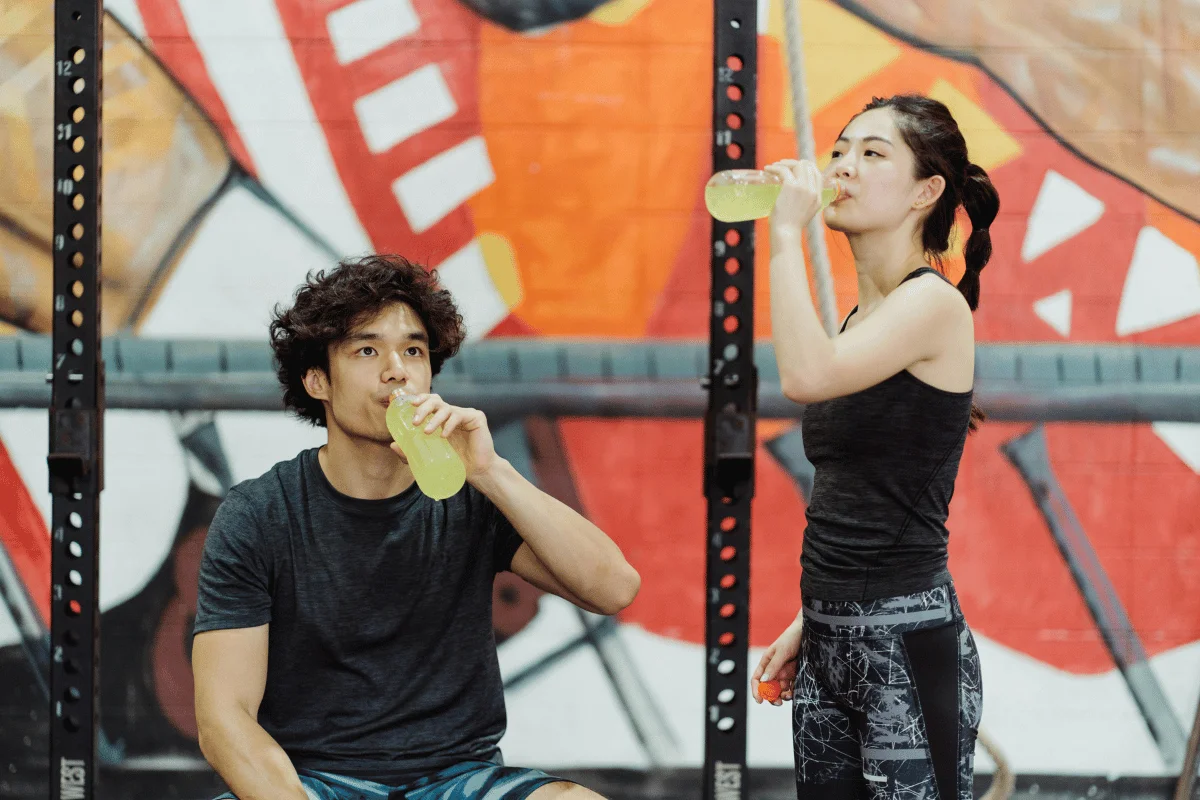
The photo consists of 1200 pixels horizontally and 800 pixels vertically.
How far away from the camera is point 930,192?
1375 millimetres

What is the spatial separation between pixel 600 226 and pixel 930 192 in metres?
1.29

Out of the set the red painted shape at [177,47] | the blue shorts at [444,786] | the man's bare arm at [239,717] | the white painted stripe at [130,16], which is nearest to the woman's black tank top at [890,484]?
the blue shorts at [444,786]

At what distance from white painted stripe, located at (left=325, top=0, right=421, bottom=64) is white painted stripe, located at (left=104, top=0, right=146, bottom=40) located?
0.47 metres

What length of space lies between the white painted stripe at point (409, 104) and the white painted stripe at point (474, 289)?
33 cm

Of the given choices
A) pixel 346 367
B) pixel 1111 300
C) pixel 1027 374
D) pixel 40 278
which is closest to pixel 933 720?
pixel 346 367

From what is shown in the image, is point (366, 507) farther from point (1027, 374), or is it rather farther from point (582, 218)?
point (1027, 374)

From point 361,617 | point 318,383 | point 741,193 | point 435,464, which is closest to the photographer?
point 741,193

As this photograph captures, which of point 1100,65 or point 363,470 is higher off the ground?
point 1100,65

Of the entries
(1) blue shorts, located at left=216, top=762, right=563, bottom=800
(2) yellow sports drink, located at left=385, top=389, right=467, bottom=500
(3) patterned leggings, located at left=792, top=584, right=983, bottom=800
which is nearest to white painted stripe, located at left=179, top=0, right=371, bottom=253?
(2) yellow sports drink, located at left=385, top=389, right=467, bottom=500

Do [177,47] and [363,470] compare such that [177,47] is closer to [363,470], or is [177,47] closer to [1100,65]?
[363,470]

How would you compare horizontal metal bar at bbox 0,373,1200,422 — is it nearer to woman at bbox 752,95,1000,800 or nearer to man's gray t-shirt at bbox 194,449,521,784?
man's gray t-shirt at bbox 194,449,521,784

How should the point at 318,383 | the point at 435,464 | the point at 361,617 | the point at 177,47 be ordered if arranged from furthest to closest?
the point at 177,47 < the point at 318,383 < the point at 361,617 < the point at 435,464

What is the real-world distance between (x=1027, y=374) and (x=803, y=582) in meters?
1.47

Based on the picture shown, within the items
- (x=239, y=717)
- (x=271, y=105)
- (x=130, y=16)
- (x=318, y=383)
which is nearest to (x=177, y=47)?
(x=130, y=16)
